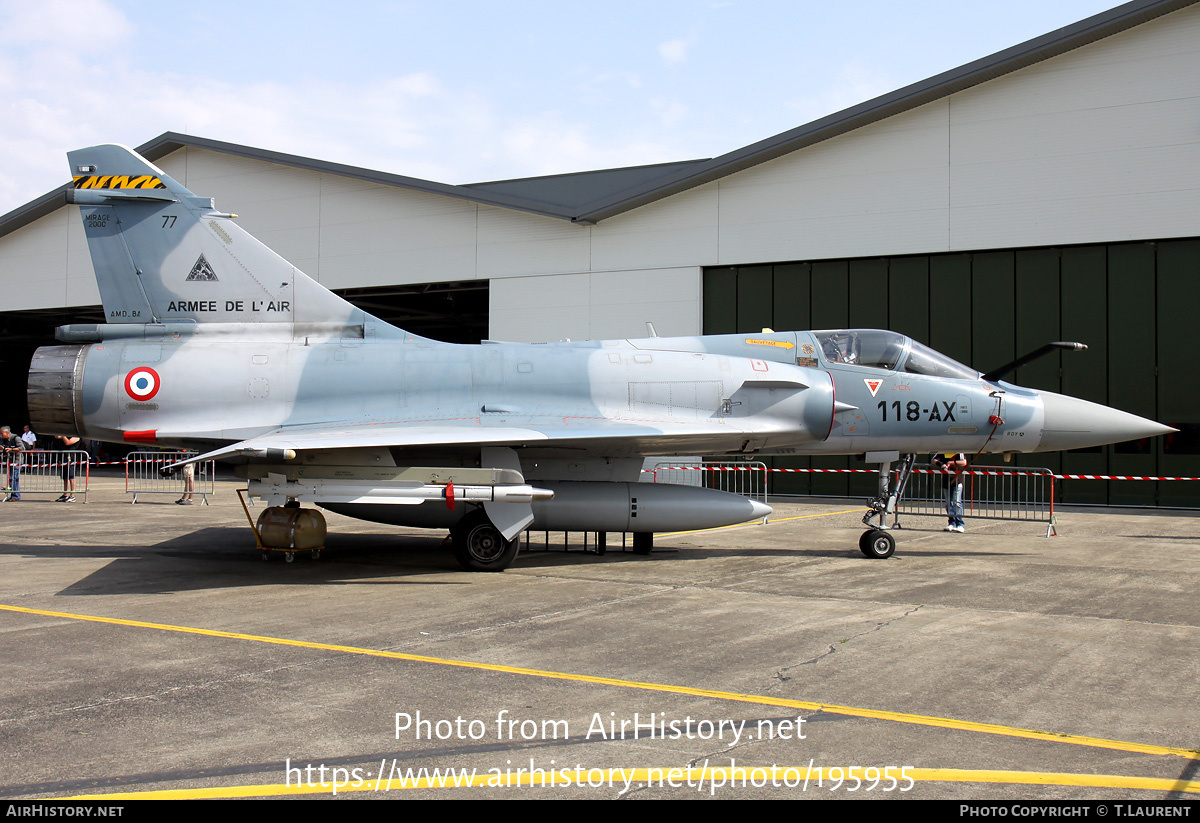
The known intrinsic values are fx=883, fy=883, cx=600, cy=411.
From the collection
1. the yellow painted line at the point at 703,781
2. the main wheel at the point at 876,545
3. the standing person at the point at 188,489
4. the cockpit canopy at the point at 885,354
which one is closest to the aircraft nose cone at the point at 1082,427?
the cockpit canopy at the point at 885,354

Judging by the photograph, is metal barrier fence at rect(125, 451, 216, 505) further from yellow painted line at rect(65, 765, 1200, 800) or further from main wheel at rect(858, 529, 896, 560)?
yellow painted line at rect(65, 765, 1200, 800)

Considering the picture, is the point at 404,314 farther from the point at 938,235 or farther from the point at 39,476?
the point at 938,235

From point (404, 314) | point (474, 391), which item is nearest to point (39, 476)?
point (404, 314)

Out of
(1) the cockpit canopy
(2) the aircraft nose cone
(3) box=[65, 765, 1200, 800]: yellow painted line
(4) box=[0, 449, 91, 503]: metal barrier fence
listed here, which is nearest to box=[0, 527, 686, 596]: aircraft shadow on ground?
(1) the cockpit canopy

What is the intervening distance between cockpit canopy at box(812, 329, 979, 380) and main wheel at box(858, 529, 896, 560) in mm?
2149

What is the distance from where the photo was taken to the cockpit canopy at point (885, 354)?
36.5 ft

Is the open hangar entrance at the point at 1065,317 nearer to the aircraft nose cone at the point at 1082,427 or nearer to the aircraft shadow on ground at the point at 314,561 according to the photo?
the aircraft nose cone at the point at 1082,427

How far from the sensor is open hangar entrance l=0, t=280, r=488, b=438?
91.1 ft

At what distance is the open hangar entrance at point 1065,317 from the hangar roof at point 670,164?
9.86 ft

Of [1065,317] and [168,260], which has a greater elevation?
[1065,317]

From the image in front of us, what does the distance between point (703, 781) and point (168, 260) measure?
9596 mm

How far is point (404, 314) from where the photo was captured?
34.7m

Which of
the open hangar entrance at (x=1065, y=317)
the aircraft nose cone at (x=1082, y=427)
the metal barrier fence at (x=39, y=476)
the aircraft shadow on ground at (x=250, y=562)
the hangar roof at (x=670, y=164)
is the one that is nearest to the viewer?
the aircraft shadow on ground at (x=250, y=562)

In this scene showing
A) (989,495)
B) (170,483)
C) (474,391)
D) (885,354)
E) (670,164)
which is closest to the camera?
(474,391)
